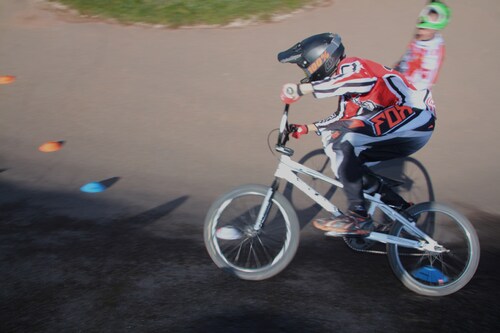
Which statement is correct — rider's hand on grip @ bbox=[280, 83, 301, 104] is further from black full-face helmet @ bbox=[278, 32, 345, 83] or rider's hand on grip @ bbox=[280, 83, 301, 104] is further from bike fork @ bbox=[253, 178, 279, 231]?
bike fork @ bbox=[253, 178, 279, 231]

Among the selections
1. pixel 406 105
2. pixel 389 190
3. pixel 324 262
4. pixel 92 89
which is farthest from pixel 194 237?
pixel 92 89

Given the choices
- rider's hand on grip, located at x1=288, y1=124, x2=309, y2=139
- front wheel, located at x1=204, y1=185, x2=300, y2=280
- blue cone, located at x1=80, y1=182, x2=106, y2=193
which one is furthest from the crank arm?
blue cone, located at x1=80, y1=182, x2=106, y2=193

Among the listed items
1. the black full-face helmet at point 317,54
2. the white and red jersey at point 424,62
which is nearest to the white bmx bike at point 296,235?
the black full-face helmet at point 317,54

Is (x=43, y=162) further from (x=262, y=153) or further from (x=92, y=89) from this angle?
(x=262, y=153)

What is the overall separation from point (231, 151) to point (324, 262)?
9.37 ft

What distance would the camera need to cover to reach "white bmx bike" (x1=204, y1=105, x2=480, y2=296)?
4191 millimetres

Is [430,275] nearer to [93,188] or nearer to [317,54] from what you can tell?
[317,54]

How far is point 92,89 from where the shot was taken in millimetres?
8398

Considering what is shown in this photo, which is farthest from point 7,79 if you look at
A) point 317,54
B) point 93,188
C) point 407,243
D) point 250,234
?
point 407,243

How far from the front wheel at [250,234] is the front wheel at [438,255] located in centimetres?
97

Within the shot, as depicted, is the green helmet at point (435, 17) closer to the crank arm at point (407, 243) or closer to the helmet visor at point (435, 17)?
the helmet visor at point (435, 17)

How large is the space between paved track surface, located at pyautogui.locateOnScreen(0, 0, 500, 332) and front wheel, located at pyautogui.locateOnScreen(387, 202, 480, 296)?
5.7 inches

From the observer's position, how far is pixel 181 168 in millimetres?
6629

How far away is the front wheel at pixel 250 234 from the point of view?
13.8 feet
